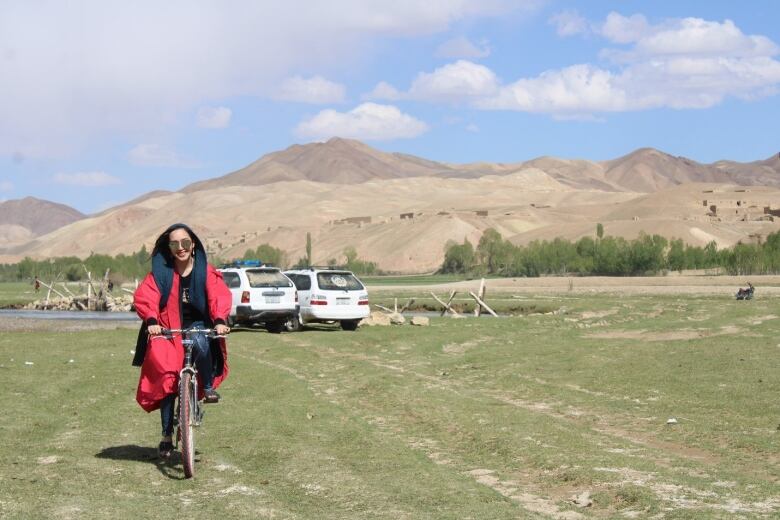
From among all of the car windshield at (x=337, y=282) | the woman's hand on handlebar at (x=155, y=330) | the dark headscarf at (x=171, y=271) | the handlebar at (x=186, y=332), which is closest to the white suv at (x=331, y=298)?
the car windshield at (x=337, y=282)

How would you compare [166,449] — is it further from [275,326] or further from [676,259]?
[676,259]

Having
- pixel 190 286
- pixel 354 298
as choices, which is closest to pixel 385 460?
pixel 190 286

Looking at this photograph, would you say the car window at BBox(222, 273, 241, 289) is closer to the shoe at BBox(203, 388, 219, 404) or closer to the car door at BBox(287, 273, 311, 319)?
the car door at BBox(287, 273, 311, 319)

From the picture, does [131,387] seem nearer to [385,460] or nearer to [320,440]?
[320,440]

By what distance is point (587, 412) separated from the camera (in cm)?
1498

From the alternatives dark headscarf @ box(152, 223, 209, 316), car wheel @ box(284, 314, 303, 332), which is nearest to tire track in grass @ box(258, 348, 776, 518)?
dark headscarf @ box(152, 223, 209, 316)

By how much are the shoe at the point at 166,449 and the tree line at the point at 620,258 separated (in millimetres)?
122438

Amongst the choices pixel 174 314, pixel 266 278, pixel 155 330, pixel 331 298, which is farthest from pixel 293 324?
pixel 155 330

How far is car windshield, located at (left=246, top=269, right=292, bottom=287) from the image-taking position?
3288 cm

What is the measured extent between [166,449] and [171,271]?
1.75 meters

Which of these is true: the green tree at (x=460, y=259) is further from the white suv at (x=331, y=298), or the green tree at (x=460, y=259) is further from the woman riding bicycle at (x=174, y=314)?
the woman riding bicycle at (x=174, y=314)

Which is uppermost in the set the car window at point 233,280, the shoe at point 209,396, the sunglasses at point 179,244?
the sunglasses at point 179,244

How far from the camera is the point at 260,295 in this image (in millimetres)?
32438

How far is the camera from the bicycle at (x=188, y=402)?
9906 millimetres
